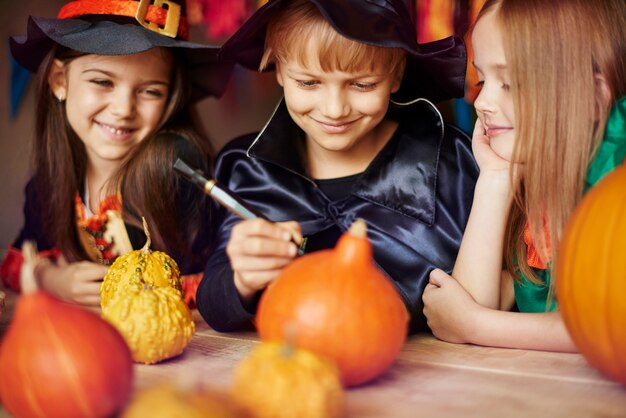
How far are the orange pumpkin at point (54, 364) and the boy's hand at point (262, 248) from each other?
327 mm

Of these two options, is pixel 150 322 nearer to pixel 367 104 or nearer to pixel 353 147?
pixel 367 104

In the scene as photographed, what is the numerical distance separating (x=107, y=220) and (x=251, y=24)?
2.35 ft

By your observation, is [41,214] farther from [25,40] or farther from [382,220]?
[382,220]

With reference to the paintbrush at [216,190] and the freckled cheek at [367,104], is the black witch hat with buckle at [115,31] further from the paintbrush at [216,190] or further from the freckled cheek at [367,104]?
the paintbrush at [216,190]

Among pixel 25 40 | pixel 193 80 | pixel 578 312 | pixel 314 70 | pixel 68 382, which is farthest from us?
pixel 193 80

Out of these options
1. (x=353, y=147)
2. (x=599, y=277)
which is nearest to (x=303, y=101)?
(x=353, y=147)

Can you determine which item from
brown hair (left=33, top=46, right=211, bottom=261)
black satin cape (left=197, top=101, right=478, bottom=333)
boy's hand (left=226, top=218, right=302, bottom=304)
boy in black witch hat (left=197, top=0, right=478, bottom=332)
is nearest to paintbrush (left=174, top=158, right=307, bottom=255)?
boy's hand (left=226, top=218, right=302, bottom=304)

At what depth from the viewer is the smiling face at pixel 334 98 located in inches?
52.6

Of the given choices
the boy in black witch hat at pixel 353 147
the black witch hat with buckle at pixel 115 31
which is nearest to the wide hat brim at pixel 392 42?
the boy in black witch hat at pixel 353 147

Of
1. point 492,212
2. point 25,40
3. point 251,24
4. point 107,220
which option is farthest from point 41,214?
point 492,212

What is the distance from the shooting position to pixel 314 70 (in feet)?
4.39

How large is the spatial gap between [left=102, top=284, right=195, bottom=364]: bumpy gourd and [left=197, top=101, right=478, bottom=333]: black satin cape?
37 centimetres

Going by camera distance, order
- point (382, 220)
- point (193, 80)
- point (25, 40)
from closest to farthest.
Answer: point (382, 220) < point (25, 40) < point (193, 80)

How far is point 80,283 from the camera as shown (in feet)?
5.12
